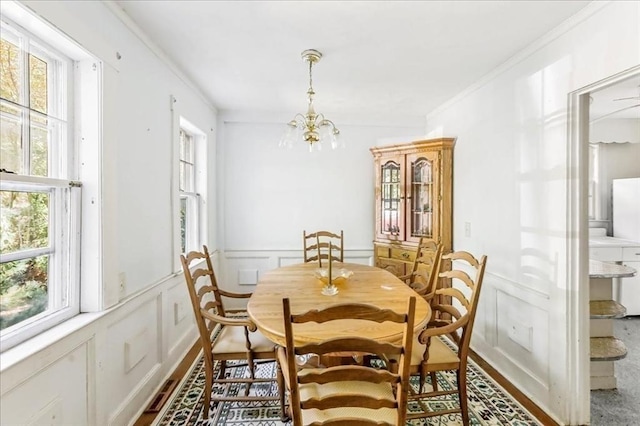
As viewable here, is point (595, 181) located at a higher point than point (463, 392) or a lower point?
higher

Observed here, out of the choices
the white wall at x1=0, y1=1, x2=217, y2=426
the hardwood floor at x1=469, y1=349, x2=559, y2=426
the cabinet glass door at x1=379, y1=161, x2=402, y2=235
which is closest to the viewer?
the white wall at x1=0, y1=1, x2=217, y2=426

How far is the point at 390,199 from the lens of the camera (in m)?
3.85

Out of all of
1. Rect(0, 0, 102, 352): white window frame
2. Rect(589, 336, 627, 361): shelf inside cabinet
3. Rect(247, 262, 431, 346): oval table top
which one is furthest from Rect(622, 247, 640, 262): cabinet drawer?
Rect(0, 0, 102, 352): white window frame

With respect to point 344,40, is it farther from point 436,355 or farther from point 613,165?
point 613,165

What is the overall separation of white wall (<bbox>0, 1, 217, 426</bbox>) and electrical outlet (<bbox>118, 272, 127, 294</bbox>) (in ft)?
0.07

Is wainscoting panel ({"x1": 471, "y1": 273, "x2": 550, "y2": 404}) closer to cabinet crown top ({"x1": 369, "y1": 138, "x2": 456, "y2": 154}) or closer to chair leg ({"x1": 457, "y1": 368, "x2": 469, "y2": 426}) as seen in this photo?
chair leg ({"x1": 457, "y1": 368, "x2": 469, "y2": 426})

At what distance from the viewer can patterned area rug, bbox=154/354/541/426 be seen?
190 cm

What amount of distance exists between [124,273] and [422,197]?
10.00ft

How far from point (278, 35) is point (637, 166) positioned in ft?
15.5

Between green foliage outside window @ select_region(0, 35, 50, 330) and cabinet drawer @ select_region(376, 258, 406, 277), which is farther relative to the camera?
cabinet drawer @ select_region(376, 258, 406, 277)

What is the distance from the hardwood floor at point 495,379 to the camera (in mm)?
1913

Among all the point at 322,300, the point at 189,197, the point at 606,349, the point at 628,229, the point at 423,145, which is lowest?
the point at 606,349

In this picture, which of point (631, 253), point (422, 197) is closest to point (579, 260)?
point (422, 197)

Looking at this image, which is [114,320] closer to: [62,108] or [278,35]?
[62,108]
